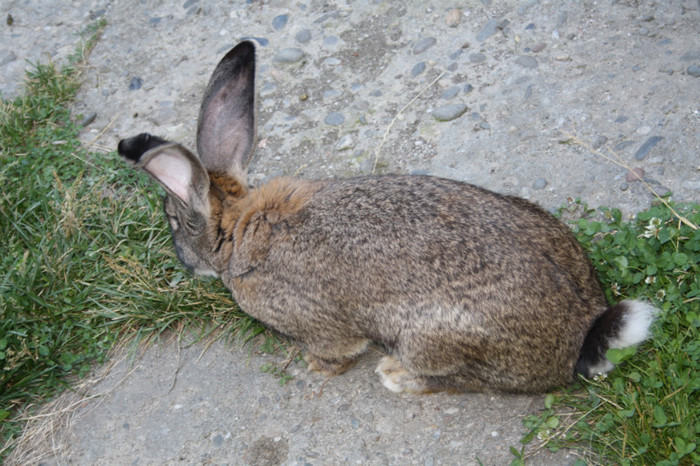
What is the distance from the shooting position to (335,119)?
4.97 meters

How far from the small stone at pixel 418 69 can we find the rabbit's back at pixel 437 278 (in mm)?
1735

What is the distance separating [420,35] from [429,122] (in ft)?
2.94

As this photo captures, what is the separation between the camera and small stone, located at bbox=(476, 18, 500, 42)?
5.12m

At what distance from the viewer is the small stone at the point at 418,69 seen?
5090mm

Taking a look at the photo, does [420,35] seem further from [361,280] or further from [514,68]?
[361,280]

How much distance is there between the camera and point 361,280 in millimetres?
3295

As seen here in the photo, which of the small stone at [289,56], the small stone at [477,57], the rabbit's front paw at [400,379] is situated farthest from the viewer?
the small stone at [289,56]

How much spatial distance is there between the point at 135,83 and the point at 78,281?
2.05m

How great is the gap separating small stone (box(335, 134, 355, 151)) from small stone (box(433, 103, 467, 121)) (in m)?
0.59

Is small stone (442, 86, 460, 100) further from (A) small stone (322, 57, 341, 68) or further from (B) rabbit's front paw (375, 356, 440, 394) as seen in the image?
(B) rabbit's front paw (375, 356, 440, 394)

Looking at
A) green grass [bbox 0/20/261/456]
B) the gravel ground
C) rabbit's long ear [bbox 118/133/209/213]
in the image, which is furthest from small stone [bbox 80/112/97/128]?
rabbit's long ear [bbox 118/133/209/213]

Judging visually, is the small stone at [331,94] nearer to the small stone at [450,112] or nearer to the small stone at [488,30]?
the small stone at [450,112]

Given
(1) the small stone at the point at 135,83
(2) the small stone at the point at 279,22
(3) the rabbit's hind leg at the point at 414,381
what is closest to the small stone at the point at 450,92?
(2) the small stone at the point at 279,22

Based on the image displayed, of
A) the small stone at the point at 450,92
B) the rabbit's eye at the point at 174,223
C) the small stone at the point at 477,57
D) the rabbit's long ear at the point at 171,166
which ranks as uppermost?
the rabbit's long ear at the point at 171,166
